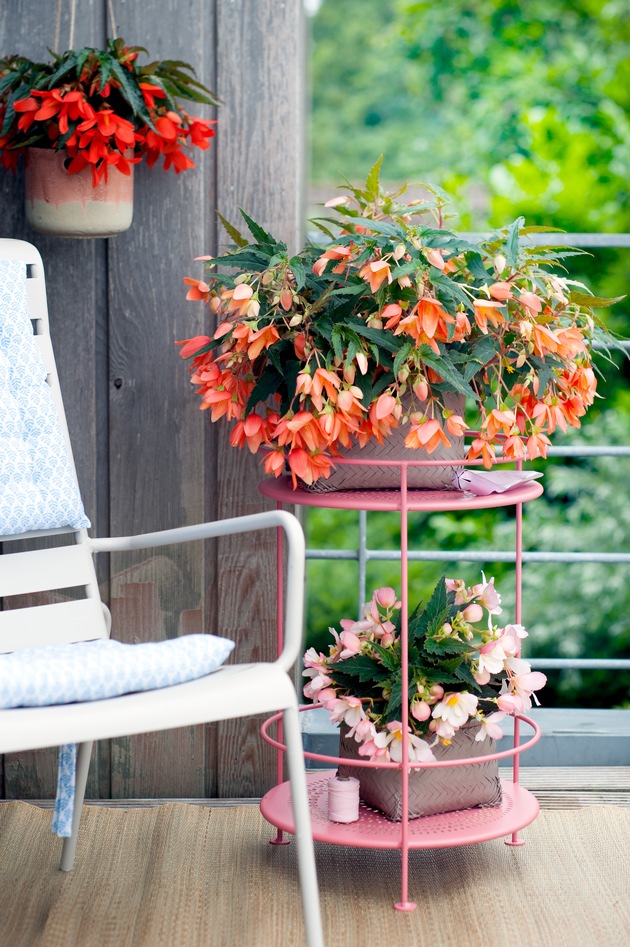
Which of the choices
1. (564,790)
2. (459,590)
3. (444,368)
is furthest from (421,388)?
(564,790)

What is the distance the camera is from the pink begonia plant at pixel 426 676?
5.26 ft

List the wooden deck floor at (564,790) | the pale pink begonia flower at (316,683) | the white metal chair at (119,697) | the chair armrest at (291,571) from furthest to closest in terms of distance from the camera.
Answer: the wooden deck floor at (564,790) → the pale pink begonia flower at (316,683) → the chair armrest at (291,571) → the white metal chair at (119,697)

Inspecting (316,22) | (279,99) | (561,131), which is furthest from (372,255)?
(316,22)

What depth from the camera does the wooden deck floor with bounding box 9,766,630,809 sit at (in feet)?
6.41

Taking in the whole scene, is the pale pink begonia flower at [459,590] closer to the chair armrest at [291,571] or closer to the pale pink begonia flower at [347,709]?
the pale pink begonia flower at [347,709]

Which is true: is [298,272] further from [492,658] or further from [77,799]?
[77,799]

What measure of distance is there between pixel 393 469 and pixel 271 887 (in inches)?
24.9

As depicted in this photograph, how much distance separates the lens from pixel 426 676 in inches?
64.1


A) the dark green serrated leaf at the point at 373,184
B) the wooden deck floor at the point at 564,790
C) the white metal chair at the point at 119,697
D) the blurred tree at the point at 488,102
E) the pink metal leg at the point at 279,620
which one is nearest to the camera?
the white metal chair at the point at 119,697

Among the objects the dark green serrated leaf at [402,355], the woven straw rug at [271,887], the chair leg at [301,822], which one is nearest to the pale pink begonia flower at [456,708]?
the woven straw rug at [271,887]

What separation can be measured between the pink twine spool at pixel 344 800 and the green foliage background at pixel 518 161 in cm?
145

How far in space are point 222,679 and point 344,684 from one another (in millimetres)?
423

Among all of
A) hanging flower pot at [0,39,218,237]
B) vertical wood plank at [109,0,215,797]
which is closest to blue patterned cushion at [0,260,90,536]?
hanging flower pot at [0,39,218,237]

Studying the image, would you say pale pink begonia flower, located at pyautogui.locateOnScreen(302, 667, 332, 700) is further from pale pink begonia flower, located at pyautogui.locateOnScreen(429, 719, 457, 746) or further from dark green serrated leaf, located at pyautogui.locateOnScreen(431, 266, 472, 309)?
dark green serrated leaf, located at pyautogui.locateOnScreen(431, 266, 472, 309)
